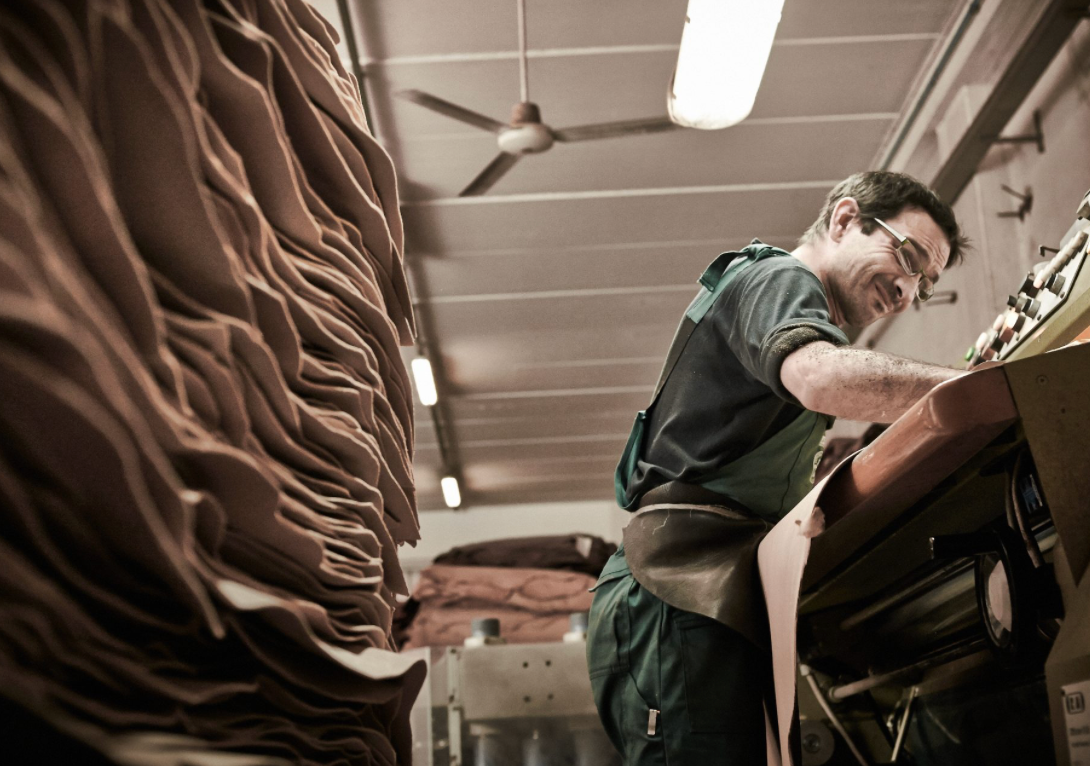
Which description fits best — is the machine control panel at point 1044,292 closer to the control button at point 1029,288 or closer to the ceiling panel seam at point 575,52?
the control button at point 1029,288

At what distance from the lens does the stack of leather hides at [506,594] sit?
4453 mm

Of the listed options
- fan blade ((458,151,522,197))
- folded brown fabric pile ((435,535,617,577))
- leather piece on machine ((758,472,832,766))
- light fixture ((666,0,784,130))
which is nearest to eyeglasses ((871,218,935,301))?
leather piece on machine ((758,472,832,766))

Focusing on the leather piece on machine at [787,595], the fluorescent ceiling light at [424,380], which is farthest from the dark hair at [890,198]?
the fluorescent ceiling light at [424,380]

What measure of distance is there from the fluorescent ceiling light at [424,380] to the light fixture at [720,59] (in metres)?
3.10

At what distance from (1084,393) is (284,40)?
0.79 meters

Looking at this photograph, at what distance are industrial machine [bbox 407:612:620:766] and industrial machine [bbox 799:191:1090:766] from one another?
1174mm

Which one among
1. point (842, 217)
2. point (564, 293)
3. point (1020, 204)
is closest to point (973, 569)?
point (842, 217)

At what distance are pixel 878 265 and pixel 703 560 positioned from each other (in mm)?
746

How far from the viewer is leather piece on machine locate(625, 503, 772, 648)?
139 centimetres

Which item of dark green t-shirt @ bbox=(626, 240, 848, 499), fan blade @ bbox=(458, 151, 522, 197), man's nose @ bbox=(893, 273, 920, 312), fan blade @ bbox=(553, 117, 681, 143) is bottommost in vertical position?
dark green t-shirt @ bbox=(626, 240, 848, 499)

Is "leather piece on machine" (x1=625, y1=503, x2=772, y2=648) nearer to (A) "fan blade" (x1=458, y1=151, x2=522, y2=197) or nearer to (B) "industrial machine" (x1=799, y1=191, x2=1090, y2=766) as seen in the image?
(B) "industrial machine" (x1=799, y1=191, x2=1090, y2=766)

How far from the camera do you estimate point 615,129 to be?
3717 millimetres

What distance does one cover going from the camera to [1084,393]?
90 centimetres

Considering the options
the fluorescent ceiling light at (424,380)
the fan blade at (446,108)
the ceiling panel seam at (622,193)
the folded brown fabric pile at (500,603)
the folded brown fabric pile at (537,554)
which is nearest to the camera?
the fan blade at (446,108)
